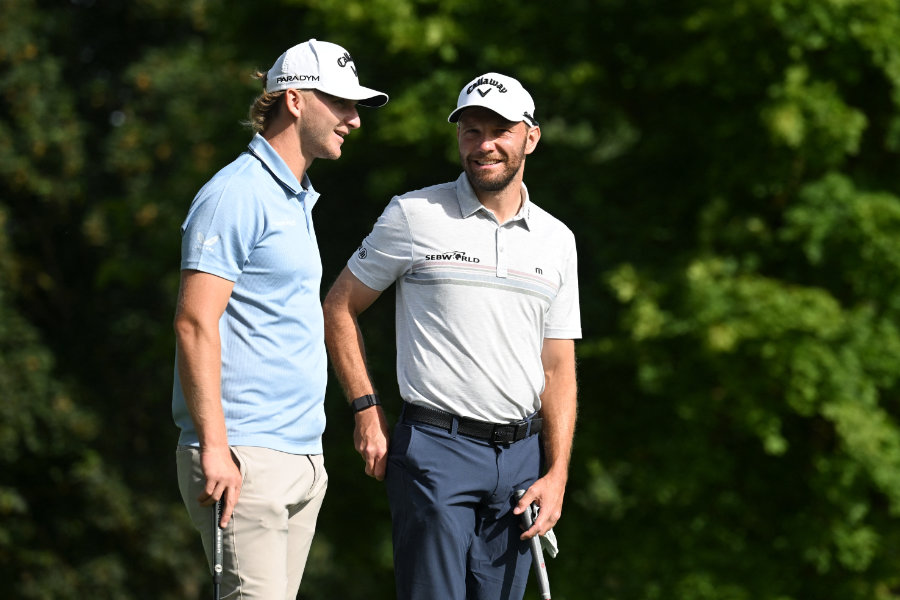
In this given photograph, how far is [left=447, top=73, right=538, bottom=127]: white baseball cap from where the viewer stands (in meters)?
3.62

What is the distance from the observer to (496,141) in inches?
144

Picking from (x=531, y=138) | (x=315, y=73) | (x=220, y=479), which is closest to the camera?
(x=220, y=479)

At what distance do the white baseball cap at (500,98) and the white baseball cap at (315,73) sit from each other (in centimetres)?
37

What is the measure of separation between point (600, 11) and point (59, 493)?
38.9 feet

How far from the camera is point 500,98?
Result: 3.63 meters

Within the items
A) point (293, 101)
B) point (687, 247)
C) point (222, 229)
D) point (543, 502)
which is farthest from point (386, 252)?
point (687, 247)

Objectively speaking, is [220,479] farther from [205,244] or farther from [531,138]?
[531,138]

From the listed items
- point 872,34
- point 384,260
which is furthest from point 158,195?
point 384,260

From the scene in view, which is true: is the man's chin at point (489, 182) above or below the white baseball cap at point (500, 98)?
below

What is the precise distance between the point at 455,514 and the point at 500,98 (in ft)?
3.81

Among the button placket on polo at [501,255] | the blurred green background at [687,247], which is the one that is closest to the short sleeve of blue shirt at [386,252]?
the button placket on polo at [501,255]

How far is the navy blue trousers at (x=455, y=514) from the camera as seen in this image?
3559 mm

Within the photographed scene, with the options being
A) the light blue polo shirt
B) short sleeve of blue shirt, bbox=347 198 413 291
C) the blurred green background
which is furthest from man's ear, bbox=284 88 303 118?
the blurred green background

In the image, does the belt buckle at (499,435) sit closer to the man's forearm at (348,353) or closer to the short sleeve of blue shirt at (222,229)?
the man's forearm at (348,353)
